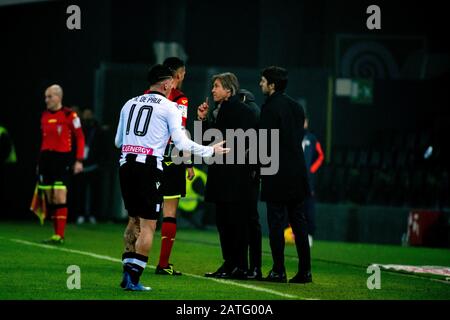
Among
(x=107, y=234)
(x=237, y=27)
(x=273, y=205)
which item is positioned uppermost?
(x=237, y=27)

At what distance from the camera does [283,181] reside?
12633 millimetres

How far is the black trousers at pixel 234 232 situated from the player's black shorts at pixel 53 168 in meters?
5.11

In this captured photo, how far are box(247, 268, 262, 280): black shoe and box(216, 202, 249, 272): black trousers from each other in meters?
0.08

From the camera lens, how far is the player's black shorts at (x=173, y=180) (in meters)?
13.1

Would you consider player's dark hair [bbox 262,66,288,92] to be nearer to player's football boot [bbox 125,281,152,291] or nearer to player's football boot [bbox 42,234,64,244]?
player's football boot [bbox 125,281,152,291]

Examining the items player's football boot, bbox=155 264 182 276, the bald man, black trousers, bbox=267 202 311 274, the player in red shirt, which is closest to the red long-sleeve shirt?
the bald man

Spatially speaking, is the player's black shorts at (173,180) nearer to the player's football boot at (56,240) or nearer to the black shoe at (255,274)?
the black shoe at (255,274)

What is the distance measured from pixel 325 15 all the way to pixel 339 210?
7055mm

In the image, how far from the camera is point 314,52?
92.2 ft

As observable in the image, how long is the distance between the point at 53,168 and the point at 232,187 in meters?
5.32

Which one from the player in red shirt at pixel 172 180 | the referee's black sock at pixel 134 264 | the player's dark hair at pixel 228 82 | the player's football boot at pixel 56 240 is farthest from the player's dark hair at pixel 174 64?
the player's football boot at pixel 56 240
